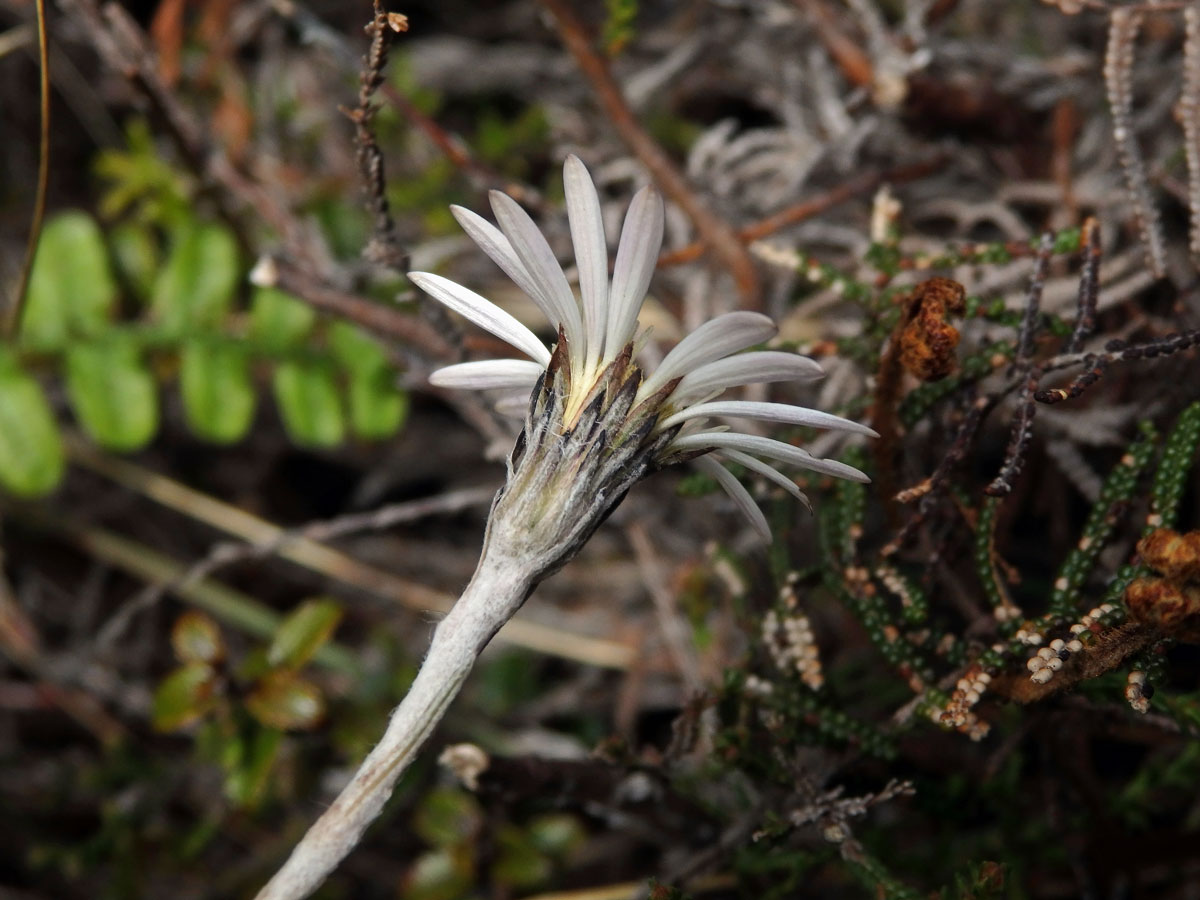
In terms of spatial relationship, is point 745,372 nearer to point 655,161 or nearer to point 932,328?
point 932,328

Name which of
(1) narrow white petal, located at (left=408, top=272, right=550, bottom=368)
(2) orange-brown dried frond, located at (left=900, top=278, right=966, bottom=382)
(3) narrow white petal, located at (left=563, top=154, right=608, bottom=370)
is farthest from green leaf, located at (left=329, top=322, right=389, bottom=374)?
(2) orange-brown dried frond, located at (left=900, top=278, right=966, bottom=382)

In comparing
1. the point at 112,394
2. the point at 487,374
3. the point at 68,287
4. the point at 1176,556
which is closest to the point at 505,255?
the point at 487,374

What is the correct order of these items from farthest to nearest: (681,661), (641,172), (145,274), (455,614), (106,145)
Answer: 1. (106,145)
2. (145,274)
3. (641,172)
4. (681,661)
5. (455,614)

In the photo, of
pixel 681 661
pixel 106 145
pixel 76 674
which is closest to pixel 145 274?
pixel 106 145

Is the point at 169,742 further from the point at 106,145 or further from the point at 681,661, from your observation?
the point at 106,145

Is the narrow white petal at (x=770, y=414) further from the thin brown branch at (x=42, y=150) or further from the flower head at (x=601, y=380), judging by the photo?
the thin brown branch at (x=42, y=150)

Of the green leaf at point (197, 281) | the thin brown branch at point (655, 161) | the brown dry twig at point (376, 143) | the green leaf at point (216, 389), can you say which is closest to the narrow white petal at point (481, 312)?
the brown dry twig at point (376, 143)
